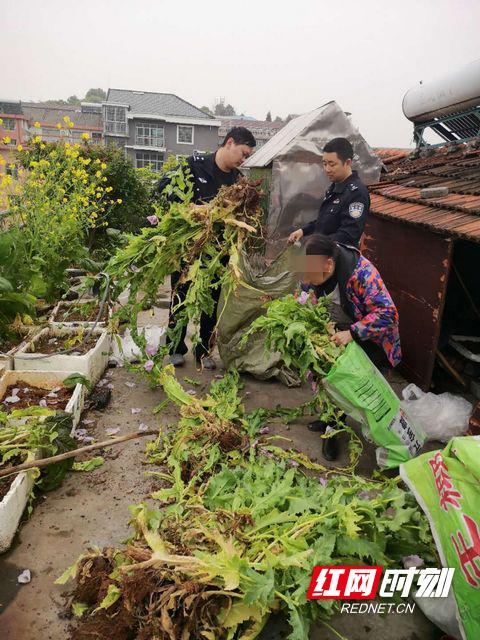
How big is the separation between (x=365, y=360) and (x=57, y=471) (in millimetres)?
2345

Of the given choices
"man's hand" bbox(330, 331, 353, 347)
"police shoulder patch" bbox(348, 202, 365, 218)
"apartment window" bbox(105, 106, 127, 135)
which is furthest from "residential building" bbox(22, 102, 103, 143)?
"man's hand" bbox(330, 331, 353, 347)

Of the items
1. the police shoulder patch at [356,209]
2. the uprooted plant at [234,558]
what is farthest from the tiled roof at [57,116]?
the uprooted plant at [234,558]

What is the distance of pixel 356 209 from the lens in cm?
460

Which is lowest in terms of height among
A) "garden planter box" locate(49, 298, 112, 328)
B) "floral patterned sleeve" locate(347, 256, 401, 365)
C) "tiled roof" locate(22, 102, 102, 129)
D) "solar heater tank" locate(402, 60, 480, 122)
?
"garden planter box" locate(49, 298, 112, 328)

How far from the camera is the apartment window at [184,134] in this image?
153 feet

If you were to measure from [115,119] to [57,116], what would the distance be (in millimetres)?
16468

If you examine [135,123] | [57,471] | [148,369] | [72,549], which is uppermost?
[135,123]

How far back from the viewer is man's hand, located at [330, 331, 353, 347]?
3.51 m

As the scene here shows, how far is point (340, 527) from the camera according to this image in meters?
2.16

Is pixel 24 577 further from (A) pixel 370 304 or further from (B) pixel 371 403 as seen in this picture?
(A) pixel 370 304

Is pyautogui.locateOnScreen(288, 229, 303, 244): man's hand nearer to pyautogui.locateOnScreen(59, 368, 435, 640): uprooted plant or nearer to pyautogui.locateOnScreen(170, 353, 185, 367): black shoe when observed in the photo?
pyautogui.locateOnScreen(170, 353, 185, 367): black shoe

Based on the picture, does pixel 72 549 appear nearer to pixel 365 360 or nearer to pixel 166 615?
pixel 166 615

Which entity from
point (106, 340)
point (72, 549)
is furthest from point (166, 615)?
point (106, 340)

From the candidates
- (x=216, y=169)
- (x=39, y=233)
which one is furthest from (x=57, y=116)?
(x=216, y=169)
